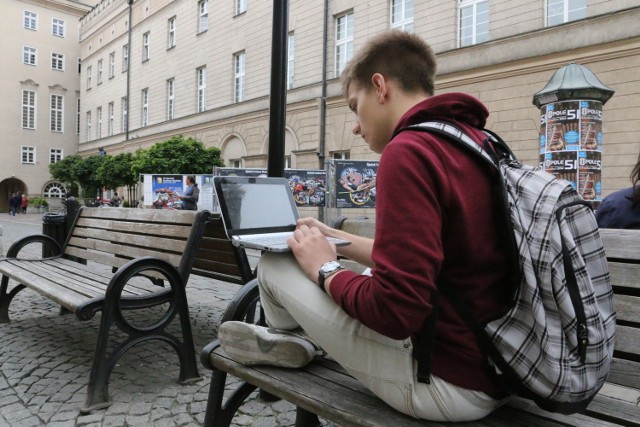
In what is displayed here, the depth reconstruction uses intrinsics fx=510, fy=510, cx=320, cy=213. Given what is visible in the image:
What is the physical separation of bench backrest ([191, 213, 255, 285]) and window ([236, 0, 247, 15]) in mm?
21780

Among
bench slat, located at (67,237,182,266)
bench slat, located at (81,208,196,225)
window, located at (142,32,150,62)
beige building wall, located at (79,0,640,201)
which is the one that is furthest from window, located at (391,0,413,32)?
window, located at (142,32,150,62)

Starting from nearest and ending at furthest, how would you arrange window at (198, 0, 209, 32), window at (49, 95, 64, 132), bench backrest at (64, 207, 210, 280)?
1. bench backrest at (64, 207, 210, 280)
2. window at (198, 0, 209, 32)
3. window at (49, 95, 64, 132)

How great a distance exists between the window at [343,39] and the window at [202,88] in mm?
9007

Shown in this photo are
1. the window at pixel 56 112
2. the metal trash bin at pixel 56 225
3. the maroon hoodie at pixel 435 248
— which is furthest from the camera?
the window at pixel 56 112

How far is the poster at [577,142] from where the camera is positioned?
26.3 feet

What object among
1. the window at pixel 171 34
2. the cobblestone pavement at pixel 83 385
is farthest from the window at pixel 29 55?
the cobblestone pavement at pixel 83 385

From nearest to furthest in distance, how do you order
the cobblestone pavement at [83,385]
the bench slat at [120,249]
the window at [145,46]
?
the cobblestone pavement at [83,385] → the bench slat at [120,249] → the window at [145,46]

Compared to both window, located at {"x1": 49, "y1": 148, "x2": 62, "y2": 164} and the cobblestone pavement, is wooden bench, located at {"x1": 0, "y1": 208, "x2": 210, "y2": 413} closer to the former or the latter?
the cobblestone pavement

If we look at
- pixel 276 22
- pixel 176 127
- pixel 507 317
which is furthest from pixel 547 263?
pixel 176 127

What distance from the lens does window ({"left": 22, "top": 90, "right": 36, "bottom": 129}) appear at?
4456 centimetres

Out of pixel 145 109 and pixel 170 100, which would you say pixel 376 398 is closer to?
pixel 170 100

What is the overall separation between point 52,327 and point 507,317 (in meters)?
4.35

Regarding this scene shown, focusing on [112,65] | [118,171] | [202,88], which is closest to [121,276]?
[202,88]

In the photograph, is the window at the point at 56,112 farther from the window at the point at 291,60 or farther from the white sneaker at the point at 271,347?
the white sneaker at the point at 271,347
